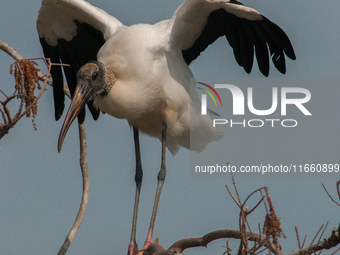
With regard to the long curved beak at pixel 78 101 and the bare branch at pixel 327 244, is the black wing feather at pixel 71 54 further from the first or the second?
the bare branch at pixel 327 244

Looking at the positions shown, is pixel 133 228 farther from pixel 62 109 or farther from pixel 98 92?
pixel 62 109

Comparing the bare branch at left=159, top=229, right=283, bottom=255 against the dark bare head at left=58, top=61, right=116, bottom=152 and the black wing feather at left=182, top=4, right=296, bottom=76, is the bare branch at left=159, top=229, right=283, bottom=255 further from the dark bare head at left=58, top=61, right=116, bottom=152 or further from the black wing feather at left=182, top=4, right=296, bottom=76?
the black wing feather at left=182, top=4, right=296, bottom=76

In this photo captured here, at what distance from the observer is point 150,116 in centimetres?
502

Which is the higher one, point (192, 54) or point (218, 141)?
point (192, 54)

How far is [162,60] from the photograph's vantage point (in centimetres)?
482

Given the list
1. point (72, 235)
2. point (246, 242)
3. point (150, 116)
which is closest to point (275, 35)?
point (150, 116)

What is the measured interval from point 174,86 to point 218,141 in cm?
120

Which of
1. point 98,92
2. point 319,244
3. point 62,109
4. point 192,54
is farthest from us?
point 62,109

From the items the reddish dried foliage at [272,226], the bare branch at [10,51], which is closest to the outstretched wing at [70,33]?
Answer: the bare branch at [10,51]

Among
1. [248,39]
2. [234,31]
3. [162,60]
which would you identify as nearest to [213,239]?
[162,60]

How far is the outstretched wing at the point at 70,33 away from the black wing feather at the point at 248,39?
875 millimetres

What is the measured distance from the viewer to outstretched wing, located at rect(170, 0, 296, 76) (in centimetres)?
463

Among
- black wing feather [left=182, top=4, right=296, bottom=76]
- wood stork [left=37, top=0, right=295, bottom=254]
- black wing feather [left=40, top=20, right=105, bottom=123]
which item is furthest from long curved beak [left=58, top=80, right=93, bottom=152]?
black wing feather [left=40, top=20, right=105, bottom=123]

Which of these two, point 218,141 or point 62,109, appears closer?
point 218,141
